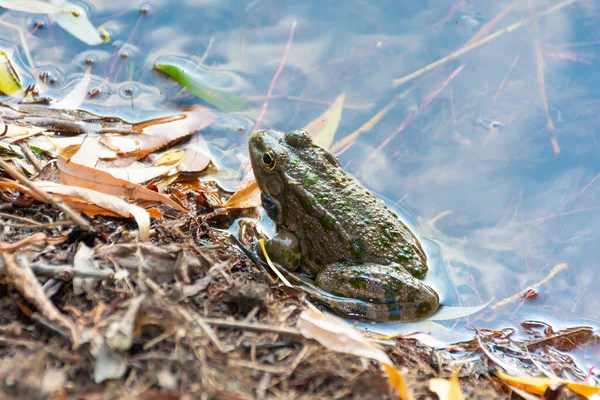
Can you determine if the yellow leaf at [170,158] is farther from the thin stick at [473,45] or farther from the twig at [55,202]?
the thin stick at [473,45]

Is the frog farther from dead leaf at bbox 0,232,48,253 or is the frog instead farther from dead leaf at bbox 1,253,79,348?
dead leaf at bbox 1,253,79,348

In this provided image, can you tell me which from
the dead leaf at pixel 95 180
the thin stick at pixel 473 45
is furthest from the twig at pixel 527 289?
the dead leaf at pixel 95 180

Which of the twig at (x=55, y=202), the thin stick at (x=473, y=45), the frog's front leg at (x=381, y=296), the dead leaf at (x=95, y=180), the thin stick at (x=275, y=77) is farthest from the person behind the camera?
the thin stick at (x=473, y=45)

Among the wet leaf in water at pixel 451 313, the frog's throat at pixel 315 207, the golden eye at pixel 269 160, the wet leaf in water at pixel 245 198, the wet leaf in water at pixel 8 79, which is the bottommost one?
the wet leaf in water at pixel 451 313

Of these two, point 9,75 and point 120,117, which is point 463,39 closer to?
point 120,117

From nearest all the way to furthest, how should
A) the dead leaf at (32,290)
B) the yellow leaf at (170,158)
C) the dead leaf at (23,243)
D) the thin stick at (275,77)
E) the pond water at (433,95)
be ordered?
the dead leaf at (32,290) < the dead leaf at (23,243) < the pond water at (433,95) < the yellow leaf at (170,158) < the thin stick at (275,77)

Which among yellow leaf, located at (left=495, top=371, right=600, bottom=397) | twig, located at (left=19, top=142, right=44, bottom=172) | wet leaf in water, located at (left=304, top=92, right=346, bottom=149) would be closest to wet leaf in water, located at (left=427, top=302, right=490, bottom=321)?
yellow leaf, located at (left=495, top=371, right=600, bottom=397)
